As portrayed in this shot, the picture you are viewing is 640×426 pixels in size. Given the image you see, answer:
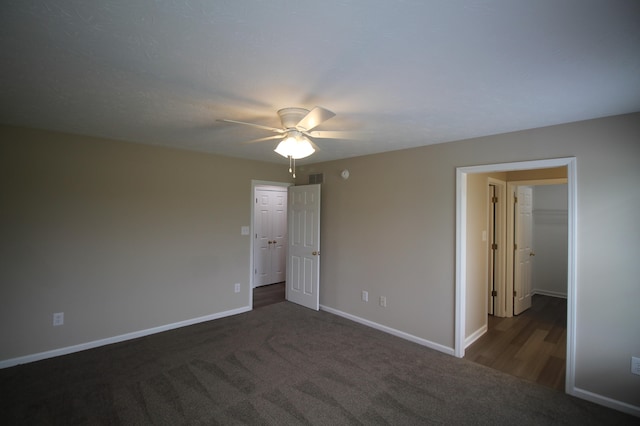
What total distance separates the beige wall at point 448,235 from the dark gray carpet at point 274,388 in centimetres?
42

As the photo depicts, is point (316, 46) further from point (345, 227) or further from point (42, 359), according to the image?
point (42, 359)

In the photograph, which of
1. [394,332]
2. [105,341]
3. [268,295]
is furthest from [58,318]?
[394,332]

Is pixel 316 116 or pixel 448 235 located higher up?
pixel 316 116

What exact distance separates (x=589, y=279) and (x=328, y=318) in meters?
3.06

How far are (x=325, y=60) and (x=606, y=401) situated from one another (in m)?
3.47

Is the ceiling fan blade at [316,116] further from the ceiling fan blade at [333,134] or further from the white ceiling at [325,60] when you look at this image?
the ceiling fan blade at [333,134]

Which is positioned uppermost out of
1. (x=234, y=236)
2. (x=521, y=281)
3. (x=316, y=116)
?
(x=316, y=116)

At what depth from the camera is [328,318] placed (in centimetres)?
439

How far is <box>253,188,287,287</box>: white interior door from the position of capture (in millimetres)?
6297

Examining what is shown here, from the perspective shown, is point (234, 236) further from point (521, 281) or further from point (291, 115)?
point (521, 281)

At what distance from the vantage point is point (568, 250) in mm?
2506

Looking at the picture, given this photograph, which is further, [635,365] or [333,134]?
[333,134]

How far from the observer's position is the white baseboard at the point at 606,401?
2.35 meters

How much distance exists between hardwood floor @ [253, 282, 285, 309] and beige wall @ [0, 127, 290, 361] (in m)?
0.54
